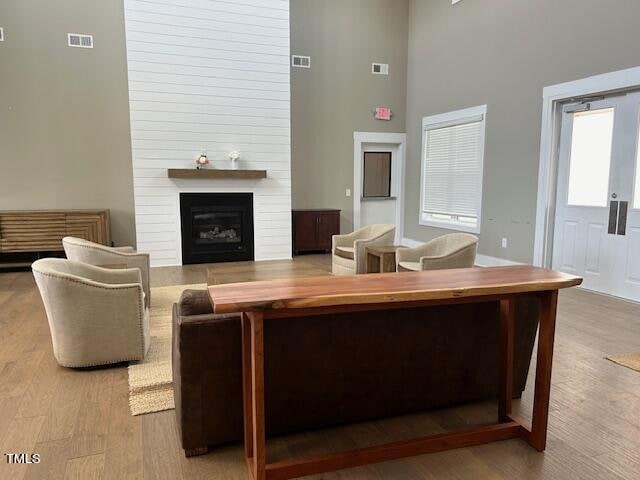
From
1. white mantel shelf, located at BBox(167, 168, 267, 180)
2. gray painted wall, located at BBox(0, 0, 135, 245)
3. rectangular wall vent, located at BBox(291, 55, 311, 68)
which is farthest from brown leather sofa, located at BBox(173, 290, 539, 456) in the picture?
rectangular wall vent, located at BBox(291, 55, 311, 68)

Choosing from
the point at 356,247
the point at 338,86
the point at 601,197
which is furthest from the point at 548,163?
the point at 338,86

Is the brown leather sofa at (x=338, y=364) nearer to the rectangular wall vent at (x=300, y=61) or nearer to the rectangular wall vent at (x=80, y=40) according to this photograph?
the rectangular wall vent at (x=80, y=40)

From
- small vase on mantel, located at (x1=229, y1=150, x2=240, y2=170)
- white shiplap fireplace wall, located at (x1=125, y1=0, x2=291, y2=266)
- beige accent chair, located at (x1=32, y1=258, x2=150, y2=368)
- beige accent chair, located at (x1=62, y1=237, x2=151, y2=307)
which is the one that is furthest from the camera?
small vase on mantel, located at (x1=229, y1=150, x2=240, y2=170)

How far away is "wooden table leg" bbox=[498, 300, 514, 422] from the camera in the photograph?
218 cm

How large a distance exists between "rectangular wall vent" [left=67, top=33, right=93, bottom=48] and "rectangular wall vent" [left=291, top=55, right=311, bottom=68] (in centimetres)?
304

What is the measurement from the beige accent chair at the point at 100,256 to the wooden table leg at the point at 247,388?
2289mm

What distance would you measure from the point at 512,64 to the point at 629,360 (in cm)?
425

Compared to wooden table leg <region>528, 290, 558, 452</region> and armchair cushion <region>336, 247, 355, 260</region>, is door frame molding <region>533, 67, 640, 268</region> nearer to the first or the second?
armchair cushion <region>336, 247, 355, 260</region>

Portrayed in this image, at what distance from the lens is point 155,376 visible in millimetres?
2799

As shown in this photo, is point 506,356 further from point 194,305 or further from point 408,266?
point 408,266

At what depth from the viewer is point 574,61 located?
5082 millimetres

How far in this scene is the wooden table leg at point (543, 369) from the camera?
2020 millimetres

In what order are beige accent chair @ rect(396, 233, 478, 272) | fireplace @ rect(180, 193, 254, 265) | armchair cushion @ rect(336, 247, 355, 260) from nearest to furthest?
beige accent chair @ rect(396, 233, 478, 272) → armchair cushion @ rect(336, 247, 355, 260) → fireplace @ rect(180, 193, 254, 265)

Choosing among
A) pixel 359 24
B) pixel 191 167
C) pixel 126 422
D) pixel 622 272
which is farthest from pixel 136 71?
pixel 622 272
